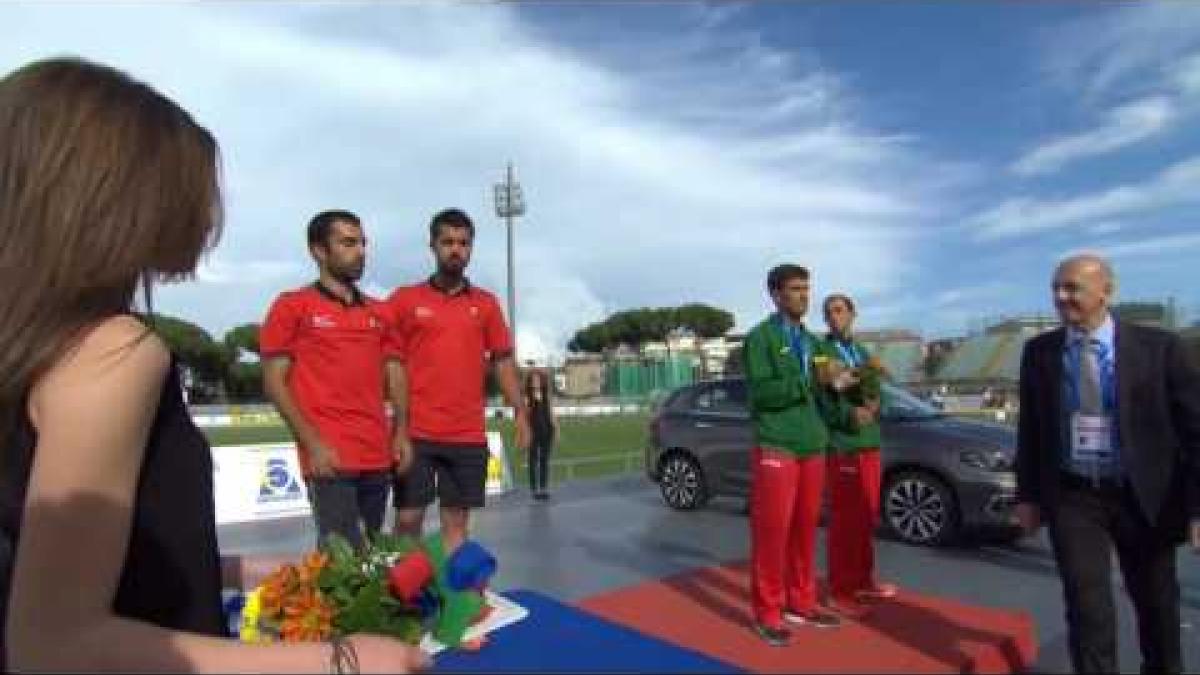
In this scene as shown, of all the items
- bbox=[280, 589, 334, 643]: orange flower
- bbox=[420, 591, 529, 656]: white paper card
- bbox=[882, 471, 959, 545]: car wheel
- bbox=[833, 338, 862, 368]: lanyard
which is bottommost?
bbox=[882, 471, 959, 545]: car wheel

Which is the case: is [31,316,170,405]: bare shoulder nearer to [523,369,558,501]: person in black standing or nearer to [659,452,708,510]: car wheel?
[659,452,708,510]: car wheel

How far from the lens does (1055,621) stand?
246 inches

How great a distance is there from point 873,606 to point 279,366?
374cm

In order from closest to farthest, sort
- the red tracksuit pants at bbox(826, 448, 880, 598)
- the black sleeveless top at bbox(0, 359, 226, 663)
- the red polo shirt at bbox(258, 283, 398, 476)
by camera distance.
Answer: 1. the black sleeveless top at bbox(0, 359, 226, 663)
2. the red polo shirt at bbox(258, 283, 398, 476)
3. the red tracksuit pants at bbox(826, 448, 880, 598)

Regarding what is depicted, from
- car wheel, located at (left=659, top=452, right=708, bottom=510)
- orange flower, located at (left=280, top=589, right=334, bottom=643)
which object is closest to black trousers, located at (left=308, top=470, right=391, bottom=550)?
orange flower, located at (left=280, top=589, right=334, bottom=643)

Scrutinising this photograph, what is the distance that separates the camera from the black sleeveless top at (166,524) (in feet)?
4.34

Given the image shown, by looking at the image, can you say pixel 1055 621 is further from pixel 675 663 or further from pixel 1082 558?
pixel 675 663

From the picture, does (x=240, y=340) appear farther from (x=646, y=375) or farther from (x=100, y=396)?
(x=100, y=396)

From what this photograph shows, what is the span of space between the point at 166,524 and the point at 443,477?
425 cm

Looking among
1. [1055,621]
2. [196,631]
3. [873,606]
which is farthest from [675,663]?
[1055,621]

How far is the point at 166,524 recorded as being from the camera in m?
1.38

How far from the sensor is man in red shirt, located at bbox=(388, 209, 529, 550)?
549 centimetres

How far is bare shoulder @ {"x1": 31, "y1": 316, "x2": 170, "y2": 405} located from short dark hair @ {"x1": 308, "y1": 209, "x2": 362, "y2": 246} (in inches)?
154

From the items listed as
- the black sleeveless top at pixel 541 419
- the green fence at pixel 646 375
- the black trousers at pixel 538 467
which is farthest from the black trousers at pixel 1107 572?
the green fence at pixel 646 375
